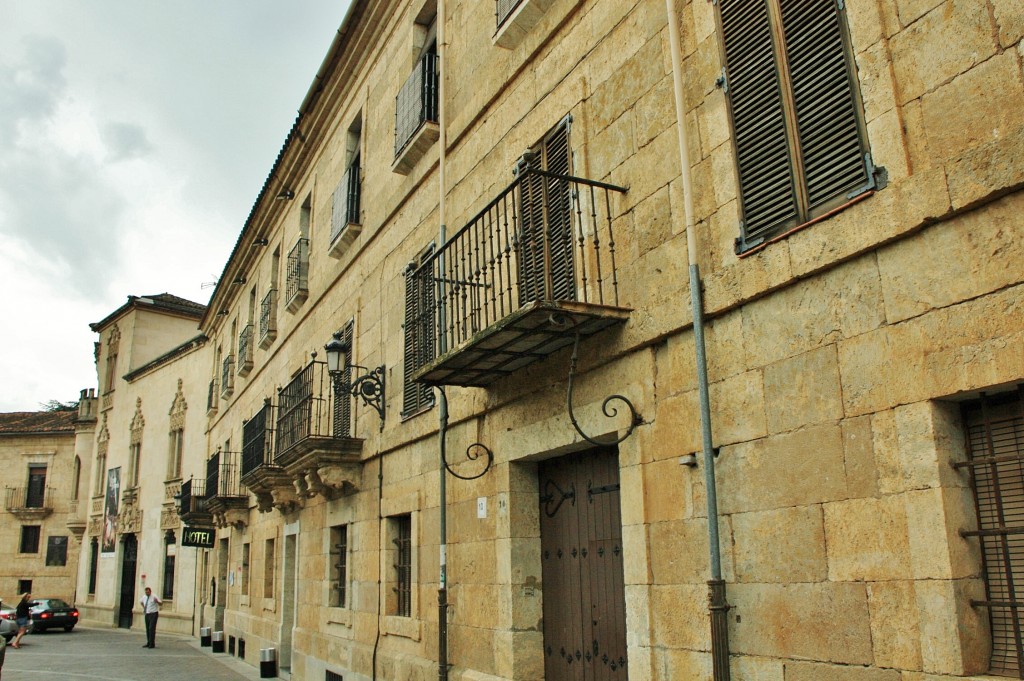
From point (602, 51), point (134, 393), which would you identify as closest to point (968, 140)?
point (602, 51)

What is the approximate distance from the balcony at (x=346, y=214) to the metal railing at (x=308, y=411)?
6.17ft

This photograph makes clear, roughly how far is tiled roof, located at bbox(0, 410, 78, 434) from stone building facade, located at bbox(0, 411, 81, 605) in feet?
0.17

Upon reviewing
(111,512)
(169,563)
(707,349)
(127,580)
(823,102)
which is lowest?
(127,580)

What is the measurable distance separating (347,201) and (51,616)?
24.6m

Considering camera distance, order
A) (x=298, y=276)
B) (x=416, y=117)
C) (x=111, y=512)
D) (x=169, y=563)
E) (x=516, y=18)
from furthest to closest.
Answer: (x=111, y=512), (x=169, y=563), (x=298, y=276), (x=416, y=117), (x=516, y=18)

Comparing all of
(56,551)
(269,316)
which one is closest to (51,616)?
(56,551)

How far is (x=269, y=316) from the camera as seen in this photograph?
17.9 m

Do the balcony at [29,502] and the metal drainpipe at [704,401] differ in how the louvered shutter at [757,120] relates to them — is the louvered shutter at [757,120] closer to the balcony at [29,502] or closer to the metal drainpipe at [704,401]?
the metal drainpipe at [704,401]

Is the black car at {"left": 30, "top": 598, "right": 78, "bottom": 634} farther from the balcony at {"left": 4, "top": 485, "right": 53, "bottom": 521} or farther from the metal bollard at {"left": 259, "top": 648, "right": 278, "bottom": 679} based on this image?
the metal bollard at {"left": 259, "top": 648, "right": 278, "bottom": 679}

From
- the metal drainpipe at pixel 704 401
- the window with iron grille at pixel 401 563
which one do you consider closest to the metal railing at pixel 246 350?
the window with iron grille at pixel 401 563

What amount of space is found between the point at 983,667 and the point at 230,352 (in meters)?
23.1

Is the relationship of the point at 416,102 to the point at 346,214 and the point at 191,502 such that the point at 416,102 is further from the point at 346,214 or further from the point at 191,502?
the point at 191,502

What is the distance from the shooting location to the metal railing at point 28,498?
135ft

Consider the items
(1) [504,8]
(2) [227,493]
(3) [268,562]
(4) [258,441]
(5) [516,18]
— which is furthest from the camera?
(2) [227,493]
